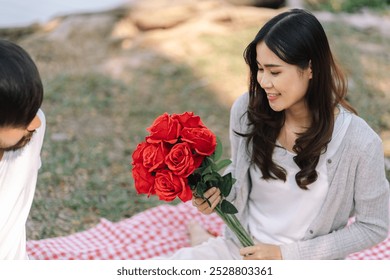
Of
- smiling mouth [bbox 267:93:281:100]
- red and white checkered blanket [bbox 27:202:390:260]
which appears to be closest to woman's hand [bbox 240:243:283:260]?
smiling mouth [bbox 267:93:281:100]

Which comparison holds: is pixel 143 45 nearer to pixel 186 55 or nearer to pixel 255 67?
pixel 186 55

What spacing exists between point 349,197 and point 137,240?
125 centimetres

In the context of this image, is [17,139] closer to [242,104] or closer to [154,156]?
[154,156]

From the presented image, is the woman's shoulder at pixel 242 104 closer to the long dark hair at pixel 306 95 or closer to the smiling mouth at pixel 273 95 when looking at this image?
the long dark hair at pixel 306 95

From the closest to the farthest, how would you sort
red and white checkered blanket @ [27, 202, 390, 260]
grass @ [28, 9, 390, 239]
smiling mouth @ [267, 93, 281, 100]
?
smiling mouth @ [267, 93, 281, 100], red and white checkered blanket @ [27, 202, 390, 260], grass @ [28, 9, 390, 239]

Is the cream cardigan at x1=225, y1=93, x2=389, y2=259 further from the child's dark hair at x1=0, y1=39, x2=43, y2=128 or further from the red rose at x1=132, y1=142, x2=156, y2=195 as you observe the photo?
the child's dark hair at x1=0, y1=39, x2=43, y2=128

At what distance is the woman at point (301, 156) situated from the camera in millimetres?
2367

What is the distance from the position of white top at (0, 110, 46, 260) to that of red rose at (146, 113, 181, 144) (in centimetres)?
41

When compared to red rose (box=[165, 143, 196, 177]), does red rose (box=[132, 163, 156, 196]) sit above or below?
below

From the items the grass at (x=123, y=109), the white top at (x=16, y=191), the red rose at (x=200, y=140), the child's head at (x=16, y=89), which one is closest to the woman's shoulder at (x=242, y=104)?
the red rose at (x=200, y=140)

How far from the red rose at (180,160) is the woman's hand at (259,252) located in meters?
0.46

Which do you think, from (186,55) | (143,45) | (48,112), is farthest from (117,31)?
(48,112)

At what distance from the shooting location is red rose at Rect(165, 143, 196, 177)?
2135mm
